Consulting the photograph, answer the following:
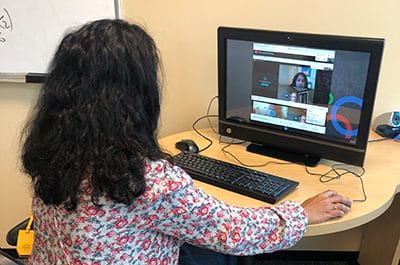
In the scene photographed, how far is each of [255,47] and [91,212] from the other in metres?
0.87

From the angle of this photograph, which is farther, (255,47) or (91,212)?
(255,47)

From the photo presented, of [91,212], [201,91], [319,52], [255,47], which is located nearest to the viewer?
[91,212]

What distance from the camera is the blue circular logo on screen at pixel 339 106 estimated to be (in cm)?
143

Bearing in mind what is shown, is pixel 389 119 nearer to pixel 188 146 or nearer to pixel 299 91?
pixel 299 91

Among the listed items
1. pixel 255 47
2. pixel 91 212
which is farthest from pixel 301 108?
pixel 91 212

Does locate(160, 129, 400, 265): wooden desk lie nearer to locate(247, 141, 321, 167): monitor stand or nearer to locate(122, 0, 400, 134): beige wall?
locate(247, 141, 321, 167): monitor stand

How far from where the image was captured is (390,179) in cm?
146

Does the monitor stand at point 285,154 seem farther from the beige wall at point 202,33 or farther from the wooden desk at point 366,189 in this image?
the beige wall at point 202,33

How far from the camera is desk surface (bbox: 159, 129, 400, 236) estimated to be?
1283mm

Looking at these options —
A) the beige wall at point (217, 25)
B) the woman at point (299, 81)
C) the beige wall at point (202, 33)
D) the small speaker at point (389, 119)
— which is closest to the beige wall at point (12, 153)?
the beige wall at point (202, 33)

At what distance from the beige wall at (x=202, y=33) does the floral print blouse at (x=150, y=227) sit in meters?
0.96

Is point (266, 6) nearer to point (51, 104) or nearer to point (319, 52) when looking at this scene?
point (319, 52)

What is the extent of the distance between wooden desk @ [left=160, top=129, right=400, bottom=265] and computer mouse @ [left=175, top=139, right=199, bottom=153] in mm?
23

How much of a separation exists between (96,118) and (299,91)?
2.63ft
